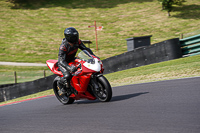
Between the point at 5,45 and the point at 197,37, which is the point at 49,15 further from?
the point at 197,37

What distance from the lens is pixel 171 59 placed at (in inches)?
584

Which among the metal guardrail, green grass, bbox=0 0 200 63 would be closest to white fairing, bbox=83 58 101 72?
the metal guardrail

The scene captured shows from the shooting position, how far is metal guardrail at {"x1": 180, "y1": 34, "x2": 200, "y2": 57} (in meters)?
14.8

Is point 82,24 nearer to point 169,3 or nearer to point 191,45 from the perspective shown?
point 169,3

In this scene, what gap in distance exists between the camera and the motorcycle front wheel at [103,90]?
6.44 m

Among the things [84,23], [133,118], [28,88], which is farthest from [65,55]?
[84,23]

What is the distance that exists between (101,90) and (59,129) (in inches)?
84.5

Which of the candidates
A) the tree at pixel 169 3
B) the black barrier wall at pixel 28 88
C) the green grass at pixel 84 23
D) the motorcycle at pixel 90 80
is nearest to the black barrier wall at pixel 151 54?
the black barrier wall at pixel 28 88

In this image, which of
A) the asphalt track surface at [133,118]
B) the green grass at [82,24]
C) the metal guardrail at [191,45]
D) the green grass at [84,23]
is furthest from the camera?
the green grass at [84,23]

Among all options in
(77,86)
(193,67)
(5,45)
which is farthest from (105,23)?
(77,86)

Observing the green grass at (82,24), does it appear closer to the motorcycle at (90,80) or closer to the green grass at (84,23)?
the green grass at (84,23)

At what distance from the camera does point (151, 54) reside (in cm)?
1485

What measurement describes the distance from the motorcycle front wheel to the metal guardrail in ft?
31.4

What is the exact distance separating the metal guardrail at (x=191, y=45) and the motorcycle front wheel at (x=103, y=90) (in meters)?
9.58
